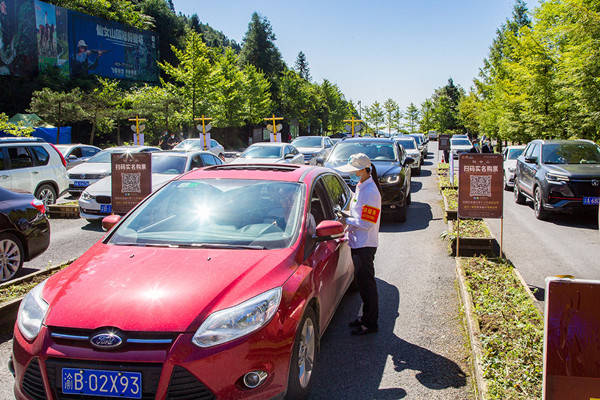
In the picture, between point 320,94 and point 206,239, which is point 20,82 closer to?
point 320,94

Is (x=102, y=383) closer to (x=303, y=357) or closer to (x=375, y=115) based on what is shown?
(x=303, y=357)

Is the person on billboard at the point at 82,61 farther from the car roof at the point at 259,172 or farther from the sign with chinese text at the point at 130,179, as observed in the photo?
the car roof at the point at 259,172

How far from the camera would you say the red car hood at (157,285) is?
299 cm

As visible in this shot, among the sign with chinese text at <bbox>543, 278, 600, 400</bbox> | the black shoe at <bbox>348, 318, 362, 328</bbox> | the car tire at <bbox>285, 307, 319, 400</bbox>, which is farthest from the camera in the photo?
the black shoe at <bbox>348, 318, 362, 328</bbox>

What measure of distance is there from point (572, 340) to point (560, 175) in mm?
10565

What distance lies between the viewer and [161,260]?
3.65 metres

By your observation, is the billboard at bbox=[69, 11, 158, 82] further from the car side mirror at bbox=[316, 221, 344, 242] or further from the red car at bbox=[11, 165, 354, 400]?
the car side mirror at bbox=[316, 221, 344, 242]

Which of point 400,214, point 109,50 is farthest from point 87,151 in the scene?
point 109,50

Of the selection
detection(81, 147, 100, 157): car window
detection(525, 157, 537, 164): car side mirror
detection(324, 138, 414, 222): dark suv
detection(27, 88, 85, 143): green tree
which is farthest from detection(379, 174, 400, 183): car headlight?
detection(27, 88, 85, 143): green tree

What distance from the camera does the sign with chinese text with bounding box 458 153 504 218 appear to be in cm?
804

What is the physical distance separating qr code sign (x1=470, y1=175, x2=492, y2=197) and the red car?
14.4 feet

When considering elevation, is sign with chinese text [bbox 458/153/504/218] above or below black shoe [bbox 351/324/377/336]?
above

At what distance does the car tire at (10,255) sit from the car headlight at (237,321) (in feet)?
15.9

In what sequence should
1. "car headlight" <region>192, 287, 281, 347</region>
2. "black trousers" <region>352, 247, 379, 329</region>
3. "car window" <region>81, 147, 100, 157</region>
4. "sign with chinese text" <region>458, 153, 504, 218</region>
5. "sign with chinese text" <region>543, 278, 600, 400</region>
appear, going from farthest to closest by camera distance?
"car window" <region>81, 147, 100, 157</region> → "sign with chinese text" <region>458, 153, 504, 218</region> → "black trousers" <region>352, 247, 379, 329</region> → "car headlight" <region>192, 287, 281, 347</region> → "sign with chinese text" <region>543, 278, 600, 400</region>
